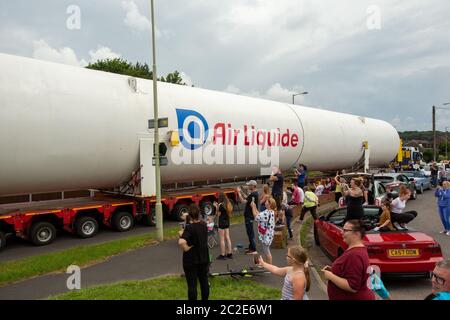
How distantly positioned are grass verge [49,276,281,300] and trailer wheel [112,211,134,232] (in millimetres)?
5124

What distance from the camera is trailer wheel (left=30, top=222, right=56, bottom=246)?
31.8ft

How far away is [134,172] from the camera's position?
452 inches

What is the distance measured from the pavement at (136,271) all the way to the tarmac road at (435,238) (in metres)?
0.96

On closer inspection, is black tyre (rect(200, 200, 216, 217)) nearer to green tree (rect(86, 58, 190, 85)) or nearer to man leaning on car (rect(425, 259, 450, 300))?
man leaning on car (rect(425, 259, 450, 300))

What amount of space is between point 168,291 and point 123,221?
608 cm

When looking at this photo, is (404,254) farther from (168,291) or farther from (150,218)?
(150,218)

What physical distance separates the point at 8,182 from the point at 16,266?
226 centimetres

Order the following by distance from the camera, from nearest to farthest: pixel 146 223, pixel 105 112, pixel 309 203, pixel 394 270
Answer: pixel 394 270 < pixel 105 112 < pixel 309 203 < pixel 146 223

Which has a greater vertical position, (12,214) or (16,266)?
(12,214)

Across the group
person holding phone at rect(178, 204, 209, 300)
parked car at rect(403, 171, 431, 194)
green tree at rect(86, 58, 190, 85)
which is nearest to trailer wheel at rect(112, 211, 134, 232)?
person holding phone at rect(178, 204, 209, 300)

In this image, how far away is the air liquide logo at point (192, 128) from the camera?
1207 centimetres
